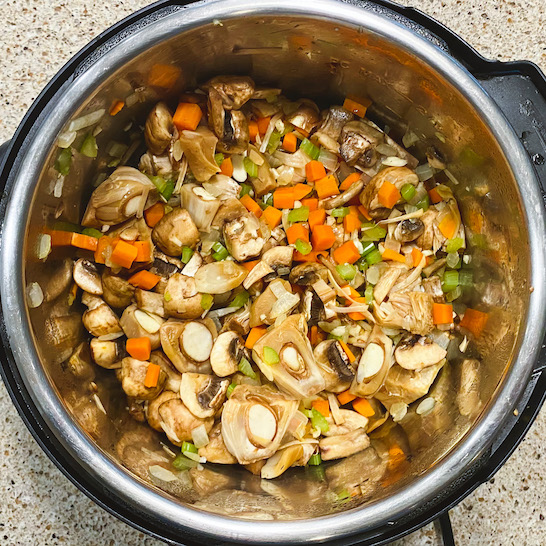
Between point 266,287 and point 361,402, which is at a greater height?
point 266,287

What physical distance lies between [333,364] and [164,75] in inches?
21.9

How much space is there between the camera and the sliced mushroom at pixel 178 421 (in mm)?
1026

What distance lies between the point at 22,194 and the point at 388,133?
652 millimetres

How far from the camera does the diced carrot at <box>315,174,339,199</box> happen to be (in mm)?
1134

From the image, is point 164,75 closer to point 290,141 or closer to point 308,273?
point 290,141

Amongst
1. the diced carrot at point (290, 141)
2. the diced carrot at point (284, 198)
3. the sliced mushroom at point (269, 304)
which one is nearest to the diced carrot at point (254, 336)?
the sliced mushroom at point (269, 304)

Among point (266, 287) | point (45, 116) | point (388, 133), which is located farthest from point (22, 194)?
point (388, 133)

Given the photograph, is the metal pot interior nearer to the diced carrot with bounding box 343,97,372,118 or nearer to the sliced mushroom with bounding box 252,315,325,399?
the diced carrot with bounding box 343,97,372,118

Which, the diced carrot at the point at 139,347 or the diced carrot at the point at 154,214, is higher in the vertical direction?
the diced carrot at the point at 154,214

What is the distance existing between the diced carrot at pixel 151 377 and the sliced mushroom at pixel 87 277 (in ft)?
0.53

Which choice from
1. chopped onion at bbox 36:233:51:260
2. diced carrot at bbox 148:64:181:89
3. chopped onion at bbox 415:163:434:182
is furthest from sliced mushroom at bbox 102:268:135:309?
chopped onion at bbox 415:163:434:182

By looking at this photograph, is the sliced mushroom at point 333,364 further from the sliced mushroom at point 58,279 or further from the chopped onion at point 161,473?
the sliced mushroom at point 58,279

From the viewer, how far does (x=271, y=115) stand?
3.73ft

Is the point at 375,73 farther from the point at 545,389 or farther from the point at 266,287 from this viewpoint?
the point at 545,389
